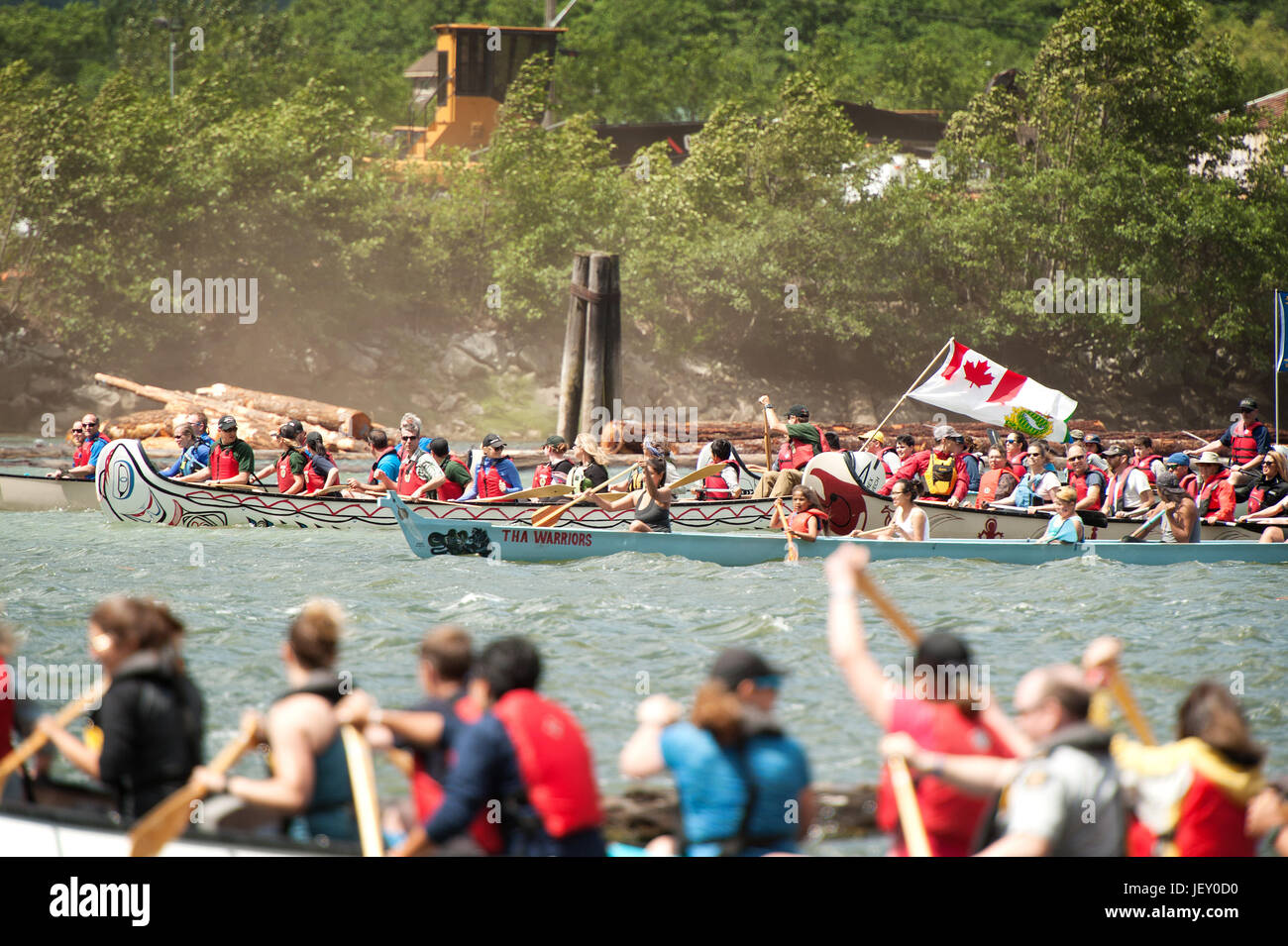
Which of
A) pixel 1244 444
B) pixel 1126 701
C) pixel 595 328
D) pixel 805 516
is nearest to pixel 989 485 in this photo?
pixel 1244 444

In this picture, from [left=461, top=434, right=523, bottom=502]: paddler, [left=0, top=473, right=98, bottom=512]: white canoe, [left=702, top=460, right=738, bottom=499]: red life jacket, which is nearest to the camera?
[left=461, top=434, right=523, bottom=502]: paddler

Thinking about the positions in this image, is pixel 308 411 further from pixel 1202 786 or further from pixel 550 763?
pixel 1202 786

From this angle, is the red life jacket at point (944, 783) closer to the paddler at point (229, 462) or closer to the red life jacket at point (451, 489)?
the red life jacket at point (451, 489)

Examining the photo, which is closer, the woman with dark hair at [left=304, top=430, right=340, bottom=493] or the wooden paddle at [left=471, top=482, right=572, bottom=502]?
the wooden paddle at [left=471, top=482, right=572, bottom=502]

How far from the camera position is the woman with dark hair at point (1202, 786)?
4.83 m

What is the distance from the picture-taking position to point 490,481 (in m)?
17.6

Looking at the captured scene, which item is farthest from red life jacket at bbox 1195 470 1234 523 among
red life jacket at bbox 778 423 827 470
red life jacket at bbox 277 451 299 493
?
red life jacket at bbox 277 451 299 493

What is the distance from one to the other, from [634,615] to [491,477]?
194 inches

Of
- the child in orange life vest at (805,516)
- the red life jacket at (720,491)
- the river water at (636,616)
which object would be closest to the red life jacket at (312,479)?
the river water at (636,616)

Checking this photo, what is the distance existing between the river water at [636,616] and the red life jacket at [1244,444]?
4.98 meters

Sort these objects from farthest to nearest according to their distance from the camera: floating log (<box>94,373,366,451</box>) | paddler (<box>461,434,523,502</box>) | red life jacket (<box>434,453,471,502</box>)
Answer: floating log (<box>94,373,366,451</box>)
red life jacket (<box>434,453,471,502</box>)
paddler (<box>461,434,523,502</box>)

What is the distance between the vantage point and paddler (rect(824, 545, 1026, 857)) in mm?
4945

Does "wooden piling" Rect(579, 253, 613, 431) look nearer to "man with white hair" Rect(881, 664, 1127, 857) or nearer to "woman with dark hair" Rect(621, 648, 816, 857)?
"woman with dark hair" Rect(621, 648, 816, 857)

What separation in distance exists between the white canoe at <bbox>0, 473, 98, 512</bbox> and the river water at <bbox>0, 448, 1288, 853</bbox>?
6.85 ft
